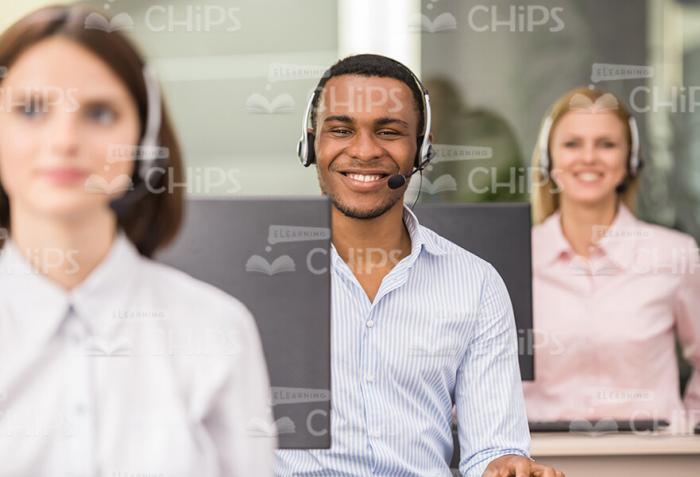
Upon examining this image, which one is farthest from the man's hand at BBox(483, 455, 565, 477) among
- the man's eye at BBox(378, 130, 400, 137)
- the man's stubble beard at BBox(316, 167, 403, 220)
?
the man's eye at BBox(378, 130, 400, 137)

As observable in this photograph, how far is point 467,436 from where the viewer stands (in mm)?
1789

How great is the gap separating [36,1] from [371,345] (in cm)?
93

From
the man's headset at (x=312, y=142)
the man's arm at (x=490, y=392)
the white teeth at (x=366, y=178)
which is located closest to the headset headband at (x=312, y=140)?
the man's headset at (x=312, y=142)

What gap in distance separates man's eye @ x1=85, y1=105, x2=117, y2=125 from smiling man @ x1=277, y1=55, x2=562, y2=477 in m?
0.48

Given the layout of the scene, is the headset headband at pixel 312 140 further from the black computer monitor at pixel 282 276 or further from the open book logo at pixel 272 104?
the black computer monitor at pixel 282 276

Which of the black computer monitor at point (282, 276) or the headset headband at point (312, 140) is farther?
the headset headband at point (312, 140)

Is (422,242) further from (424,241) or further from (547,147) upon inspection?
(547,147)

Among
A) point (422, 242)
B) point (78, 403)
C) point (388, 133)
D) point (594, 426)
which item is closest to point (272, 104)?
point (388, 133)

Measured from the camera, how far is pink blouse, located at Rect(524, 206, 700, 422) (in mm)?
2730

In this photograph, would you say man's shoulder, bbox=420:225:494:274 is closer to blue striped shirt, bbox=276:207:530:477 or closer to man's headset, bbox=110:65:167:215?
blue striped shirt, bbox=276:207:530:477

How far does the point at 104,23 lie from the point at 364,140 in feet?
1.71

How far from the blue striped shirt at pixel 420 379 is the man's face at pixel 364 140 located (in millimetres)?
140

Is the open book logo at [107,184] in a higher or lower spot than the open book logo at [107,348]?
higher

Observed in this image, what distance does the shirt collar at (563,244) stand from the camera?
273 centimetres
